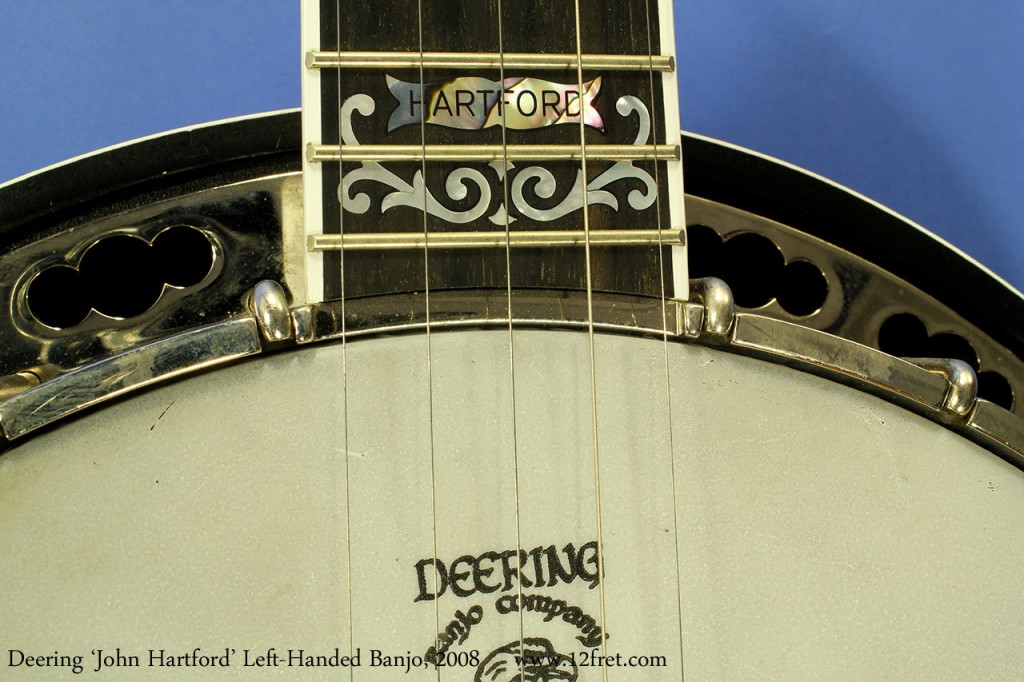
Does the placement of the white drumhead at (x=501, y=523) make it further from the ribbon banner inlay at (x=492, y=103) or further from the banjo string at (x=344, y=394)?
the ribbon banner inlay at (x=492, y=103)

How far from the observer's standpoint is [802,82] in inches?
35.2

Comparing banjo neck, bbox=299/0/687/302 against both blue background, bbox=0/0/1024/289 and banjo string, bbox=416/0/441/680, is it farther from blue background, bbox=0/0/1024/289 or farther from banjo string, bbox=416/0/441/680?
blue background, bbox=0/0/1024/289

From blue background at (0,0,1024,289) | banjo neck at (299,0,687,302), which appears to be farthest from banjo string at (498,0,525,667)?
blue background at (0,0,1024,289)

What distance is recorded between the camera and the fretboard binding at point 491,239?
508 mm

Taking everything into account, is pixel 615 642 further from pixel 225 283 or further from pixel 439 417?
pixel 225 283

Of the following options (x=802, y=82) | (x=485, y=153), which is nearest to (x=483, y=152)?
(x=485, y=153)

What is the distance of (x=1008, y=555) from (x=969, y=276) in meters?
0.18

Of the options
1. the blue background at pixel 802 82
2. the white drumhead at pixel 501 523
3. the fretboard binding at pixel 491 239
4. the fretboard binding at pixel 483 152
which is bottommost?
the white drumhead at pixel 501 523

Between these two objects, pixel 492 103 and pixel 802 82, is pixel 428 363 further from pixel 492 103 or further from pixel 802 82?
pixel 802 82

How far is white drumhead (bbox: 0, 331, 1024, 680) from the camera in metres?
0.48

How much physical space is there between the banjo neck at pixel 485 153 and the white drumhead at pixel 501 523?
0.12ft

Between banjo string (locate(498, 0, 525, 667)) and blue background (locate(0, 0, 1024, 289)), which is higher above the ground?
blue background (locate(0, 0, 1024, 289))

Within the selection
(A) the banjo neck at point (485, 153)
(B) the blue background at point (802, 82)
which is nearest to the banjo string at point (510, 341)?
(A) the banjo neck at point (485, 153)

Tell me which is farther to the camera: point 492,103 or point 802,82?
point 802,82
